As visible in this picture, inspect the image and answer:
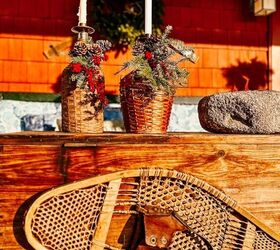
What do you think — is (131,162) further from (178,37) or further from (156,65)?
(178,37)

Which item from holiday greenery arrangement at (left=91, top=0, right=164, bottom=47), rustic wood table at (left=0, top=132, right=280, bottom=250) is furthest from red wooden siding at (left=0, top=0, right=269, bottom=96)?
rustic wood table at (left=0, top=132, right=280, bottom=250)

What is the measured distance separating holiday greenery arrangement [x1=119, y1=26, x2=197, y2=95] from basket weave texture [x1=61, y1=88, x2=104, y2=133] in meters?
0.19

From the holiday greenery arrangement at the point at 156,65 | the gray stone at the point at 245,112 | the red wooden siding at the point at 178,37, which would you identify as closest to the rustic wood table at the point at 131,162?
the gray stone at the point at 245,112

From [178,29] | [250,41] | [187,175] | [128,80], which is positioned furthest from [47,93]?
[187,175]

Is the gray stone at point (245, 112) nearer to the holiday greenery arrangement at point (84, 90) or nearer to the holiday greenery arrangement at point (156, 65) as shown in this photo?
the holiday greenery arrangement at point (156, 65)

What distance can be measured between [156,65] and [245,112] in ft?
1.51

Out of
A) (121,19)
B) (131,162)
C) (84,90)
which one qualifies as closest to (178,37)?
(121,19)

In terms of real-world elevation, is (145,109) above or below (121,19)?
below

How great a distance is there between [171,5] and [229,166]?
3.92 m

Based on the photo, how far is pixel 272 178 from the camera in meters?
1.87

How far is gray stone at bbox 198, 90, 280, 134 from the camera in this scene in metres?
2.01

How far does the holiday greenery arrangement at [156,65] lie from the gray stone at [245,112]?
249 mm

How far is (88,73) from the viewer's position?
193 centimetres

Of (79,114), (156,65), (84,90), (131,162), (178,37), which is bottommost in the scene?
(131,162)
